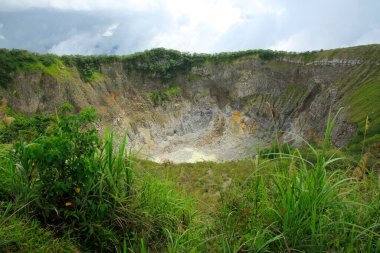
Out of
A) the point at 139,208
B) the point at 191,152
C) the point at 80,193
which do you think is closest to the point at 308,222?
the point at 139,208

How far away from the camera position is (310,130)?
114 feet

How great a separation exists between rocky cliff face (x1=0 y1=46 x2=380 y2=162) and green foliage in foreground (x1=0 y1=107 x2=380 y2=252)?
27.5m

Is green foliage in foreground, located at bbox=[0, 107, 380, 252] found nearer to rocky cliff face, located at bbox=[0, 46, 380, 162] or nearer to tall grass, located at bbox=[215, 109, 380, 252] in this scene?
tall grass, located at bbox=[215, 109, 380, 252]

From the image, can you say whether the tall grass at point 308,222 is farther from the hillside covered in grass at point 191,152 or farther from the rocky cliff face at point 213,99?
the rocky cliff face at point 213,99

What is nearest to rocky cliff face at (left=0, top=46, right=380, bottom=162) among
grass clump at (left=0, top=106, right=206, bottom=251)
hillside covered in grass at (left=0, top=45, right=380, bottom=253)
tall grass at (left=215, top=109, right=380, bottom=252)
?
hillside covered in grass at (left=0, top=45, right=380, bottom=253)

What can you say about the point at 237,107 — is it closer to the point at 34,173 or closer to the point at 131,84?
the point at 131,84

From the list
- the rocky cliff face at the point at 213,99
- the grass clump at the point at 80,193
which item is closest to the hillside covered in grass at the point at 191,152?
the grass clump at the point at 80,193

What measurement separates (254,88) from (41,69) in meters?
30.5

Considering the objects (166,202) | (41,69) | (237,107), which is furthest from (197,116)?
(166,202)

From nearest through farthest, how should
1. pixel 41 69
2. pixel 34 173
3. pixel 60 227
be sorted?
pixel 60 227
pixel 34 173
pixel 41 69

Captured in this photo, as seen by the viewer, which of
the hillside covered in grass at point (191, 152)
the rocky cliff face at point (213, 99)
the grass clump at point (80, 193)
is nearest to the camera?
the hillside covered in grass at point (191, 152)

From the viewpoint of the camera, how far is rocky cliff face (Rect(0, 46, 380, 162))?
32.4 m

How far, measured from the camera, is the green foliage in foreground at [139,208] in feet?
8.91

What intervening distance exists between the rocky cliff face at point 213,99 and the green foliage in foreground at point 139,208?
2745 cm
